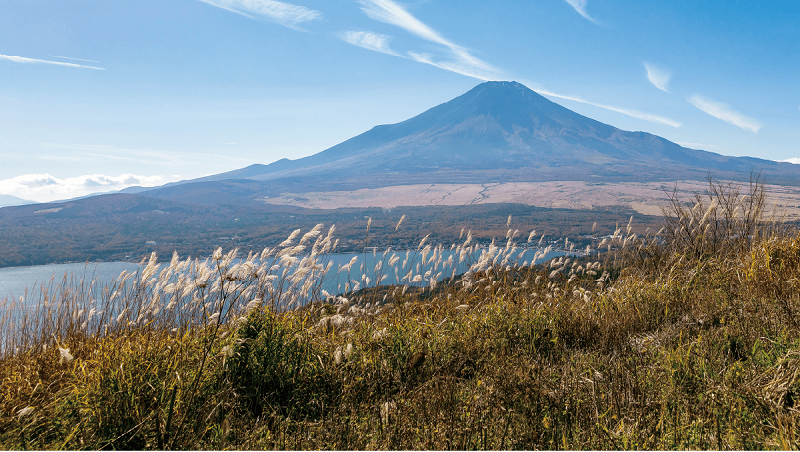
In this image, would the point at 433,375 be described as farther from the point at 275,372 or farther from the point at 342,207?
the point at 342,207

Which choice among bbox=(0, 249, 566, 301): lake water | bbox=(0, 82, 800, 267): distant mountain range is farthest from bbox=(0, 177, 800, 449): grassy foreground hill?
bbox=(0, 82, 800, 267): distant mountain range

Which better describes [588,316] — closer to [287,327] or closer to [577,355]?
[577,355]

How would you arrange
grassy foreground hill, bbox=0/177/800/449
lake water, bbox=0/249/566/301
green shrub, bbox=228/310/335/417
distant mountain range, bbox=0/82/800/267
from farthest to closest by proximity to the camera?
distant mountain range, bbox=0/82/800/267, lake water, bbox=0/249/566/301, green shrub, bbox=228/310/335/417, grassy foreground hill, bbox=0/177/800/449

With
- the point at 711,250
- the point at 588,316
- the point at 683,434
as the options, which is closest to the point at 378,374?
the point at 683,434

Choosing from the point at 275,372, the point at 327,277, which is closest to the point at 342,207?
the point at 327,277

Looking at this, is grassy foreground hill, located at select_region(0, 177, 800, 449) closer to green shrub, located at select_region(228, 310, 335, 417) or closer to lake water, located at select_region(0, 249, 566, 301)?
green shrub, located at select_region(228, 310, 335, 417)

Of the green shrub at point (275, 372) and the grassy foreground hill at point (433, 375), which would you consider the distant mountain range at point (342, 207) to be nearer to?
the grassy foreground hill at point (433, 375)

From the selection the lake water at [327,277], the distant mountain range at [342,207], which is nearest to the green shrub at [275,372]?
the lake water at [327,277]

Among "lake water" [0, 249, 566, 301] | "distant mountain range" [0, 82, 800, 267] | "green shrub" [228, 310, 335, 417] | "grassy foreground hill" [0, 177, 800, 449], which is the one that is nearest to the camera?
"grassy foreground hill" [0, 177, 800, 449]
